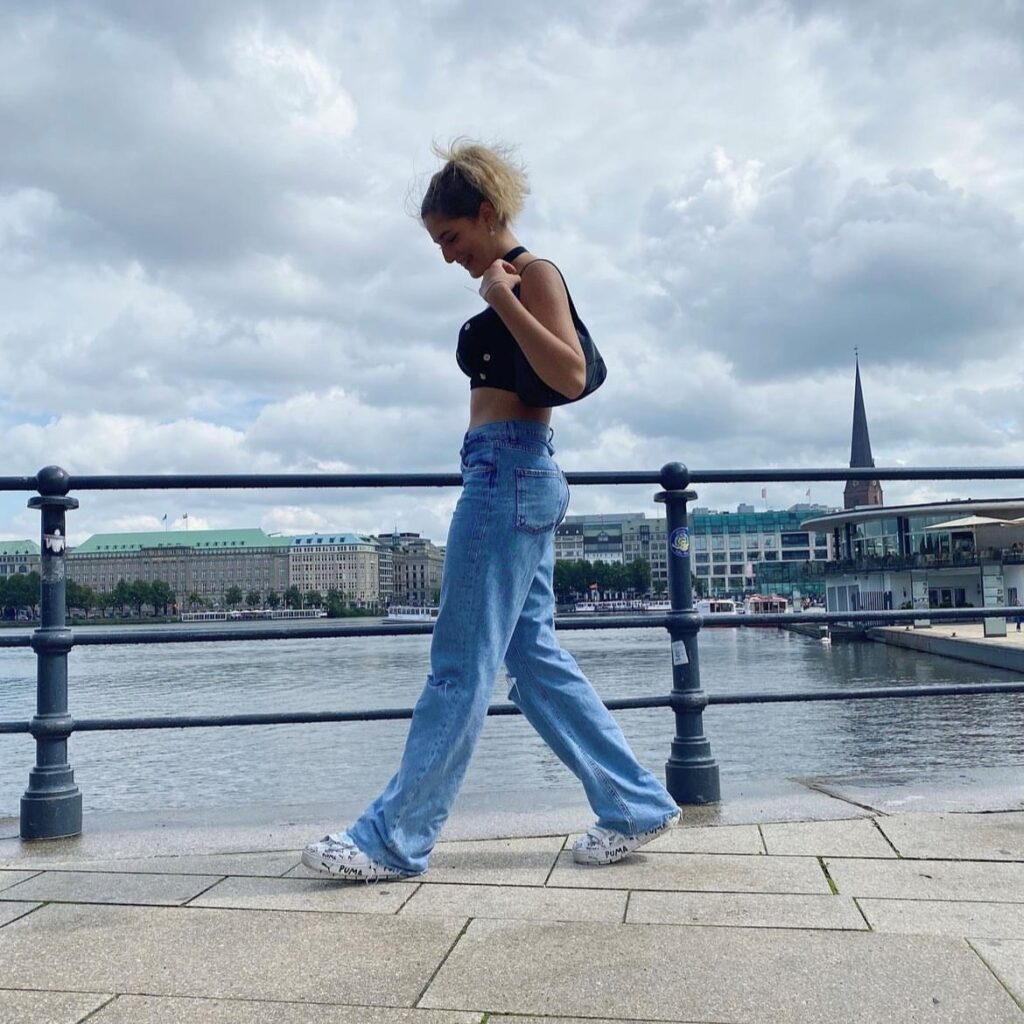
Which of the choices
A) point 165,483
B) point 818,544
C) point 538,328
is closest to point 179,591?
point 165,483

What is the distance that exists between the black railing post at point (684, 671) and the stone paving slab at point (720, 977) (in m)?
1.42

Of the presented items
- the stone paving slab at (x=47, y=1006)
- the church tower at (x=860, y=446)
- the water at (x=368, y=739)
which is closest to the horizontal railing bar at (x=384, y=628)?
the water at (x=368, y=739)

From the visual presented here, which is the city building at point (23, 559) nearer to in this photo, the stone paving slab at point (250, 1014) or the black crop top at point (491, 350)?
the black crop top at point (491, 350)

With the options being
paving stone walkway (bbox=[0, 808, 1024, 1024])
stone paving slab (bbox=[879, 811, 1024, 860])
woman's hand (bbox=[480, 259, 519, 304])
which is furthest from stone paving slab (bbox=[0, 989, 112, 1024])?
stone paving slab (bbox=[879, 811, 1024, 860])

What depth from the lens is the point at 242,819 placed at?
11.1 ft

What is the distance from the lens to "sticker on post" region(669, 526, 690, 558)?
368 cm

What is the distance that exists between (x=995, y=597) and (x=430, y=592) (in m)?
53.8

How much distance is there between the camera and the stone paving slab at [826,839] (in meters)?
2.71

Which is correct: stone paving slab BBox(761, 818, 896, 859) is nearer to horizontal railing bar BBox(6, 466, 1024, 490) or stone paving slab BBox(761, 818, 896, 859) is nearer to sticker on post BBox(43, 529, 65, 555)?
horizontal railing bar BBox(6, 466, 1024, 490)

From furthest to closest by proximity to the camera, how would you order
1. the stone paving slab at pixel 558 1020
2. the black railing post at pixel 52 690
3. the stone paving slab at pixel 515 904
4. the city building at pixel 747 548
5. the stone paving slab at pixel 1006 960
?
1. the city building at pixel 747 548
2. the black railing post at pixel 52 690
3. the stone paving slab at pixel 515 904
4. the stone paving slab at pixel 1006 960
5. the stone paving slab at pixel 558 1020

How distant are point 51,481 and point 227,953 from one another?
201 cm

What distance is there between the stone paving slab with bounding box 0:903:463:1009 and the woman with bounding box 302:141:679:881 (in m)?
0.35

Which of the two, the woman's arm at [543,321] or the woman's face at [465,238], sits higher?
the woman's face at [465,238]

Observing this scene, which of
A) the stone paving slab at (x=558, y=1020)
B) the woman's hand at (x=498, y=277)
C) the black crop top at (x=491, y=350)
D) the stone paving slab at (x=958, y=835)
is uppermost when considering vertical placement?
the woman's hand at (x=498, y=277)
